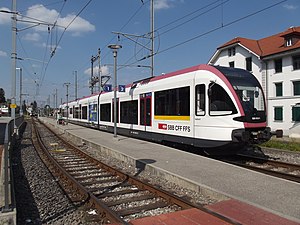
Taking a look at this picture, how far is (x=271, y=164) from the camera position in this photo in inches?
396

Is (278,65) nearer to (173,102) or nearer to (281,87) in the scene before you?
(281,87)

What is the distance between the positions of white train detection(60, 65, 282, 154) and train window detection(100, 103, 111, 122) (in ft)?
22.4

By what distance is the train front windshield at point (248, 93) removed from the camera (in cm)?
886

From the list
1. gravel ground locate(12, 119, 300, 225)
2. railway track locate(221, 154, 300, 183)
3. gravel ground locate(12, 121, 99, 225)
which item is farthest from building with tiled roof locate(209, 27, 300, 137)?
gravel ground locate(12, 121, 99, 225)

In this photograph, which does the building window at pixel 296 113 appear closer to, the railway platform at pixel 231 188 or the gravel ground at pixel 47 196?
the railway platform at pixel 231 188

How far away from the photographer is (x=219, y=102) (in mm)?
9000

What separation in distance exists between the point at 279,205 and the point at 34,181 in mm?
6345

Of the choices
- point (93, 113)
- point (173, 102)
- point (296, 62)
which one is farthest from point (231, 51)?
point (173, 102)

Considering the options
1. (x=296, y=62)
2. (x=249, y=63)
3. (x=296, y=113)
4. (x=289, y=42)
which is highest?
(x=289, y=42)

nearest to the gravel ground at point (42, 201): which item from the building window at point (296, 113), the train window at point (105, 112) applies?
the train window at point (105, 112)

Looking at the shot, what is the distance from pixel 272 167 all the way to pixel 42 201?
737 centimetres

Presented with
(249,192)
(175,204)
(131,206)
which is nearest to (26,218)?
(131,206)

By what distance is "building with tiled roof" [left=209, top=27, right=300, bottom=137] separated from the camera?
2666cm

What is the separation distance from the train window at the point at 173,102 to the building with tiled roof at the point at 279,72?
16.0 m
